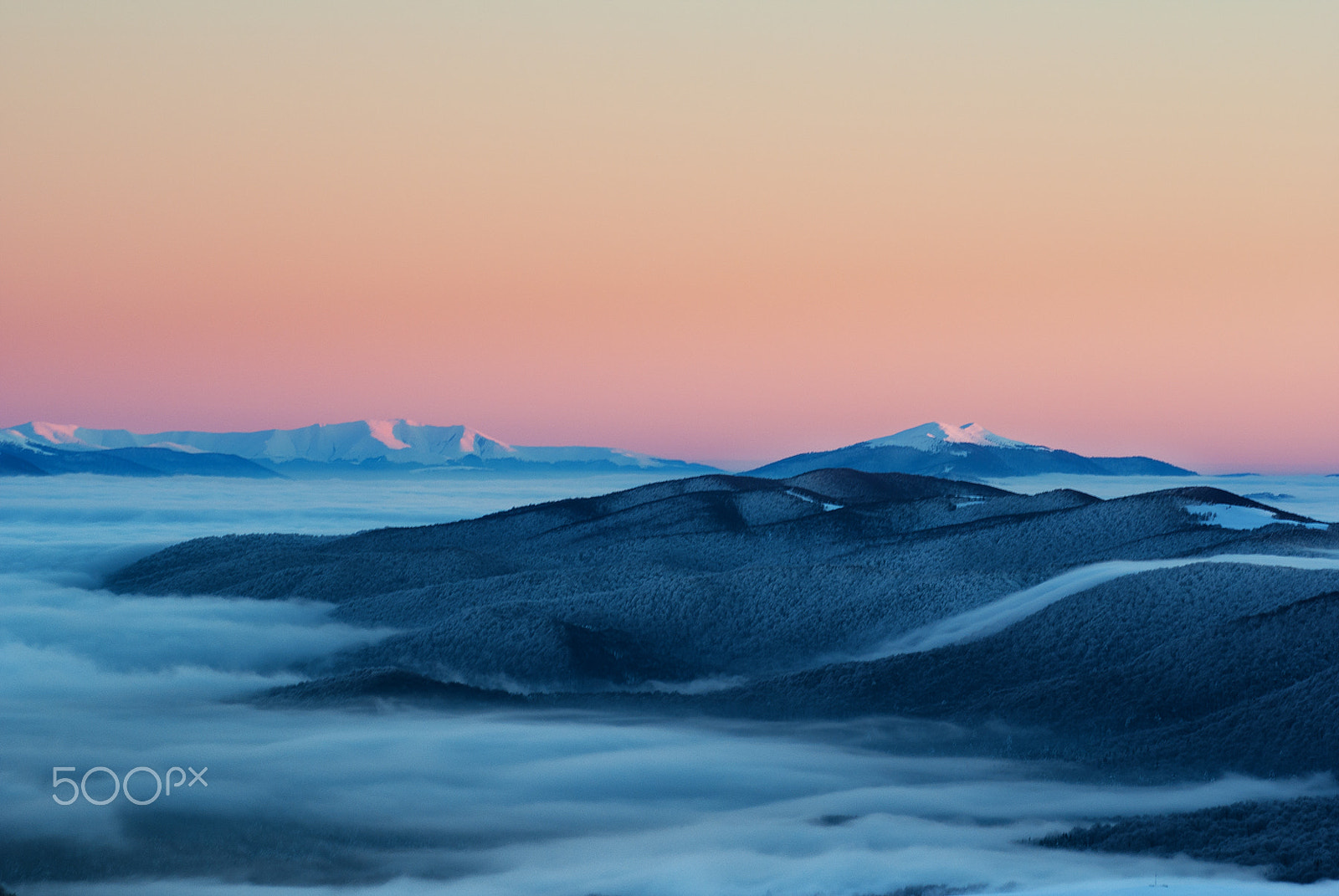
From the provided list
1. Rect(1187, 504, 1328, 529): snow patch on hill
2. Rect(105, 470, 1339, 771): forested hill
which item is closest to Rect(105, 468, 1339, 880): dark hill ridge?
Rect(105, 470, 1339, 771): forested hill

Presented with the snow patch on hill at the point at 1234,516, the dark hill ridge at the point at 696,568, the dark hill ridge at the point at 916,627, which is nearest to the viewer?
the dark hill ridge at the point at 916,627

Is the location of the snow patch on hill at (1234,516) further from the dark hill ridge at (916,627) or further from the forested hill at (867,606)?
the dark hill ridge at (916,627)

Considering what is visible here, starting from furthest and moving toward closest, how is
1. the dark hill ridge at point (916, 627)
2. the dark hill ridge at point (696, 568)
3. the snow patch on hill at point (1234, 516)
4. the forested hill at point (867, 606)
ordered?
the snow patch on hill at point (1234, 516) < the dark hill ridge at point (696, 568) < the forested hill at point (867, 606) < the dark hill ridge at point (916, 627)

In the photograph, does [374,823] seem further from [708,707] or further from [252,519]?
[252,519]

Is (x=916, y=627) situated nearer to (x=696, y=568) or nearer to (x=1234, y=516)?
(x=696, y=568)

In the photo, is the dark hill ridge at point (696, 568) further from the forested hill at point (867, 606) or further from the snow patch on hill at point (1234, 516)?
the snow patch on hill at point (1234, 516)

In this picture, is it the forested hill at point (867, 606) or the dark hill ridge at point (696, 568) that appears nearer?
the forested hill at point (867, 606)

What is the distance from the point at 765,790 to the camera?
1153 inches

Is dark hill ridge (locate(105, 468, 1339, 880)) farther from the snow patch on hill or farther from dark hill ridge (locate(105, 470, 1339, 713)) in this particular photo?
the snow patch on hill

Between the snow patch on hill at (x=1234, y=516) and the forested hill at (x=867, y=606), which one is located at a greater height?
the snow patch on hill at (x=1234, y=516)

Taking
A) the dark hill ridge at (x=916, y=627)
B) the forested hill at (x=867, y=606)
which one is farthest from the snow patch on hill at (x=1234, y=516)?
the dark hill ridge at (x=916, y=627)

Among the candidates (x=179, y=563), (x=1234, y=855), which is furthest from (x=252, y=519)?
(x=1234, y=855)

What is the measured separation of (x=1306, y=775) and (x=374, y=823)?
19.1 meters

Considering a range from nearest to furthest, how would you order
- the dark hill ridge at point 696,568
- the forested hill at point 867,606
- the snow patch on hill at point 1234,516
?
the forested hill at point 867,606 < the dark hill ridge at point 696,568 < the snow patch on hill at point 1234,516
